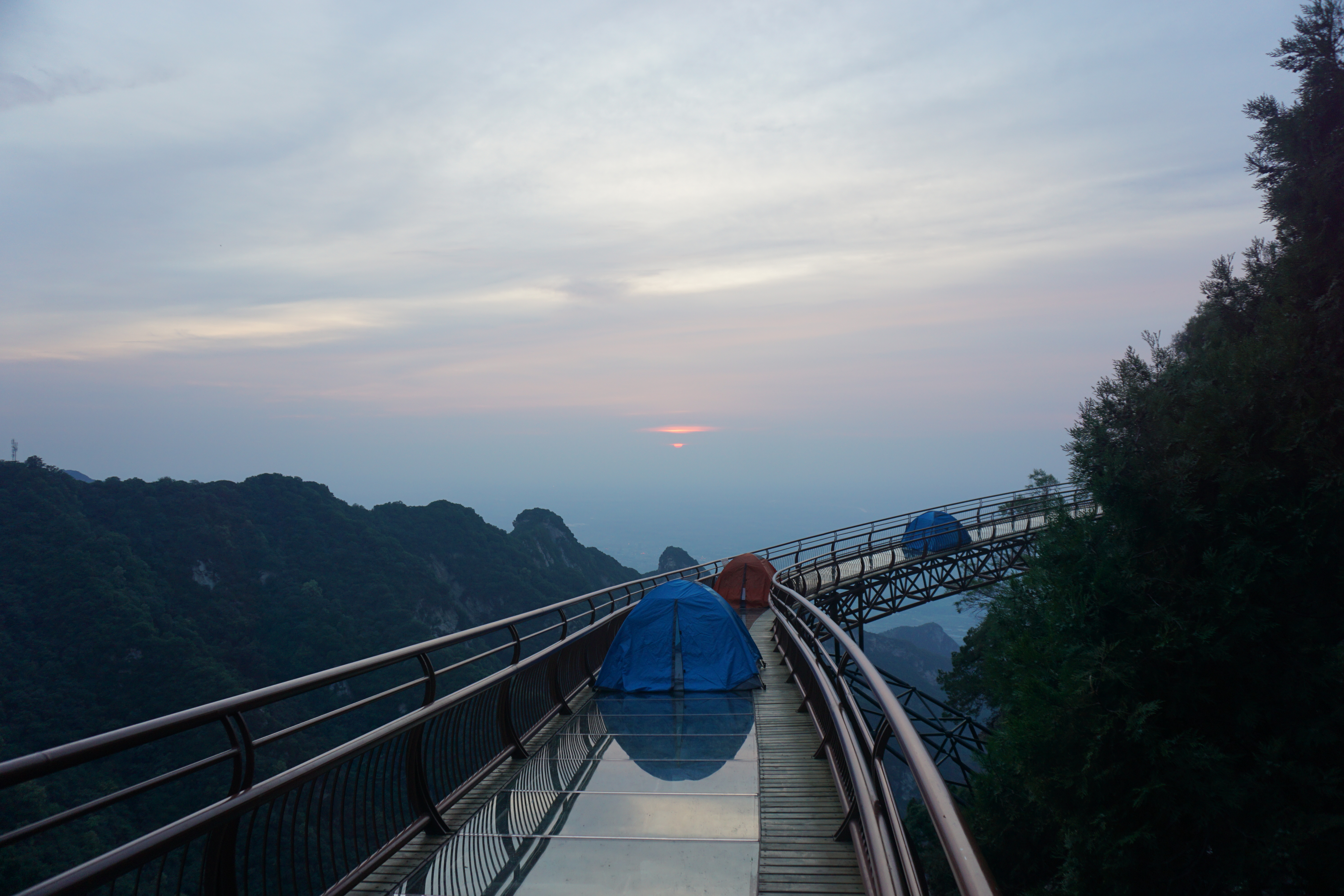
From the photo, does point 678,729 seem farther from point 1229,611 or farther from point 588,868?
point 1229,611

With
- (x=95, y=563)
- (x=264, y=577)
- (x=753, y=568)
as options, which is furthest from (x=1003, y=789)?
(x=264, y=577)

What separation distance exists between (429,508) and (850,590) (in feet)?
210

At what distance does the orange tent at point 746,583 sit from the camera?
832 inches

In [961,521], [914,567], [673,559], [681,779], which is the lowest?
[673,559]

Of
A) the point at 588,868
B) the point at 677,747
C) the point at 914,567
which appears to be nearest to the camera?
the point at 588,868

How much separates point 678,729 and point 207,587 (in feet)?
167

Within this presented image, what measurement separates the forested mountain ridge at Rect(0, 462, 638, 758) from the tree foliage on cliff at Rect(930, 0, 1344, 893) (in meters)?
33.4

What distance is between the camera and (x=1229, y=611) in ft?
34.8

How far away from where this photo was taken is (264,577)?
53406 millimetres

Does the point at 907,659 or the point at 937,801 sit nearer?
the point at 937,801

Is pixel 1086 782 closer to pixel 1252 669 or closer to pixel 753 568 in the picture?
pixel 1252 669

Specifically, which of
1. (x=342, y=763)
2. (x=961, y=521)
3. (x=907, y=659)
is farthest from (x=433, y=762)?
(x=907, y=659)

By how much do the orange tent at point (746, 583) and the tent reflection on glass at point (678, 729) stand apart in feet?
38.5

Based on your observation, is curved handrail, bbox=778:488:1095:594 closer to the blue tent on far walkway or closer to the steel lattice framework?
the steel lattice framework
